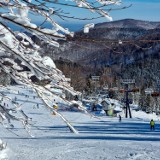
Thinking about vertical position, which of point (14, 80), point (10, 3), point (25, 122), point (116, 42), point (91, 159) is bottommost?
point (91, 159)

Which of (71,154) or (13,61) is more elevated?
(13,61)

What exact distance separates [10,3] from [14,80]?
0.56m

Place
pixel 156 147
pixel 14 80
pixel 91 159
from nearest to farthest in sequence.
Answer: pixel 14 80
pixel 91 159
pixel 156 147

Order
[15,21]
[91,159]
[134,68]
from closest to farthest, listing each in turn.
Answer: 1. [15,21]
2. [91,159]
3. [134,68]

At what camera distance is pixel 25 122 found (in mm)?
2955

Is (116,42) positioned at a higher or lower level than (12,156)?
higher

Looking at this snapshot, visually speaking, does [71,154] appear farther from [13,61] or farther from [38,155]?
[13,61]

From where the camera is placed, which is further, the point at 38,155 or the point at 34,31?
the point at 38,155

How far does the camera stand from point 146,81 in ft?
349

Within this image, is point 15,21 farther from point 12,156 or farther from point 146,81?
point 146,81

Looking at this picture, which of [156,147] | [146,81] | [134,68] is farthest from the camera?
[134,68]

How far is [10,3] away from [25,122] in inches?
37.1

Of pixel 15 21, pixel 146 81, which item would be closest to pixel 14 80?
pixel 15 21

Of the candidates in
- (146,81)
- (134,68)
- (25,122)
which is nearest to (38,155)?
(25,122)
